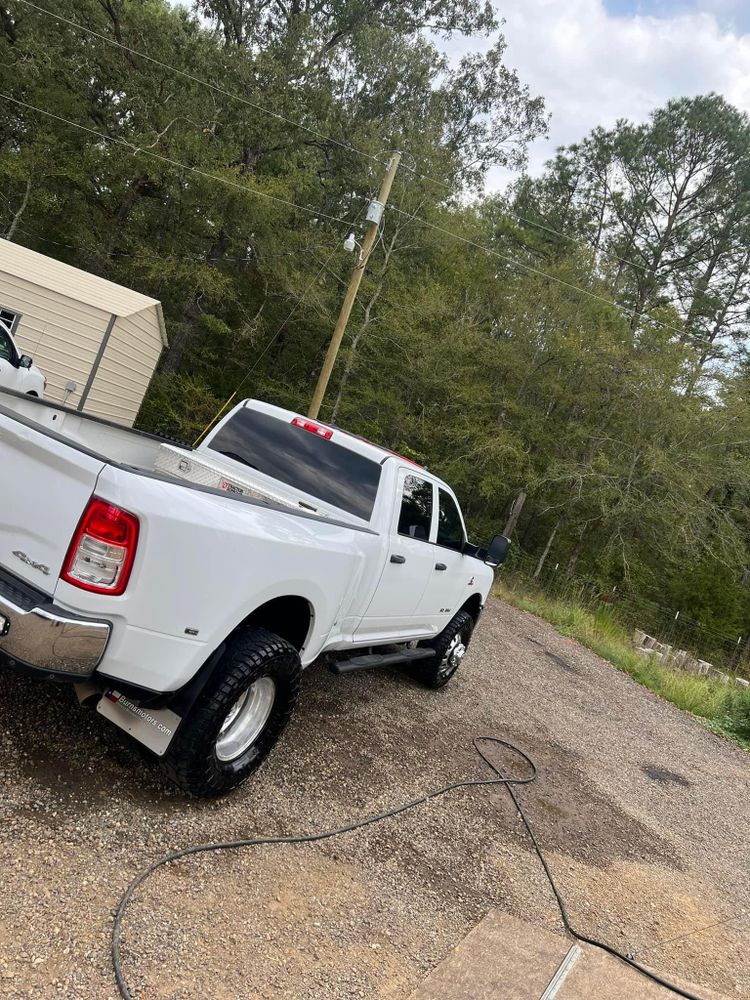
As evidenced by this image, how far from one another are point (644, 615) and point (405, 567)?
16935 millimetres

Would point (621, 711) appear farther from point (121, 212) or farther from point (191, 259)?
point (121, 212)

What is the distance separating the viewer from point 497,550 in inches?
227

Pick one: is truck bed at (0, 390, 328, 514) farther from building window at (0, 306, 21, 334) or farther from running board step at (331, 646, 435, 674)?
building window at (0, 306, 21, 334)

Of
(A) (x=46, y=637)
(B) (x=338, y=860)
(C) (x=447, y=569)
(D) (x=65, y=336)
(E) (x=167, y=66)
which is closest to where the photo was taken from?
(A) (x=46, y=637)

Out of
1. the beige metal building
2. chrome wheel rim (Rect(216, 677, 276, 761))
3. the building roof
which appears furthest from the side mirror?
the building roof

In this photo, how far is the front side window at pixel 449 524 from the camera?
544 cm

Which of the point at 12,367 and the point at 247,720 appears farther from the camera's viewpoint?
the point at 12,367

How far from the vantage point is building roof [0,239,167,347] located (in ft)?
50.5

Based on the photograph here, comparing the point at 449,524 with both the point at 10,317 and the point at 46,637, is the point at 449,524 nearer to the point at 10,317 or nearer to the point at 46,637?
the point at 46,637

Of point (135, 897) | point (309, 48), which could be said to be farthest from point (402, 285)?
point (135, 897)

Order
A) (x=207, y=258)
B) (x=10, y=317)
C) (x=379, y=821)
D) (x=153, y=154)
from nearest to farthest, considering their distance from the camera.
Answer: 1. (x=379, y=821)
2. (x=10, y=317)
3. (x=153, y=154)
4. (x=207, y=258)

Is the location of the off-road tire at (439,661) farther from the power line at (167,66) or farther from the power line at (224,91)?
the power line at (167,66)

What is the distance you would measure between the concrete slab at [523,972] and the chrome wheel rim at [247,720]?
1.32 metres

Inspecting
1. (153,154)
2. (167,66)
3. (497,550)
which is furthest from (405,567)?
(167,66)
